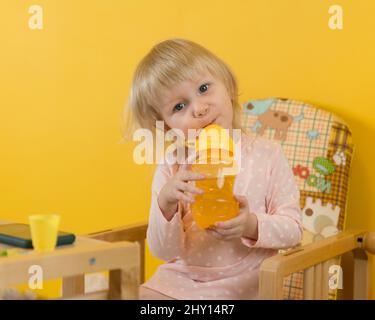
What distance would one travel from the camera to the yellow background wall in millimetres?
1686

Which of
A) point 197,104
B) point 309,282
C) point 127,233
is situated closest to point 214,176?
point 197,104

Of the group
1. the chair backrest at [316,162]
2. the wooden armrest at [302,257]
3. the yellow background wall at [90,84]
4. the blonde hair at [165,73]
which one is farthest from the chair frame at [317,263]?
the yellow background wall at [90,84]

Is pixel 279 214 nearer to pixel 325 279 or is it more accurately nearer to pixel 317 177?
pixel 325 279

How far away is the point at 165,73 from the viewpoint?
46.9 inches

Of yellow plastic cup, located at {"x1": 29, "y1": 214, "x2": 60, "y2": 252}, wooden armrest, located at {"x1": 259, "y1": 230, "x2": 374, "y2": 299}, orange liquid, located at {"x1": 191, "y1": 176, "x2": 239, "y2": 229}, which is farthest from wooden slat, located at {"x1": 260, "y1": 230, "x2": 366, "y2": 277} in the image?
yellow plastic cup, located at {"x1": 29, "y1": 214, "x2": 60, "y2": 252}

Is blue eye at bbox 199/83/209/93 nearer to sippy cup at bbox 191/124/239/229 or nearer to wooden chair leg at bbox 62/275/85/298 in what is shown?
sippy cup at bbox 191/124/239/229

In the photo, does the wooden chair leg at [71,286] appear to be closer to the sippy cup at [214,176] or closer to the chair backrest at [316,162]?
the sippy cup at [214,176]

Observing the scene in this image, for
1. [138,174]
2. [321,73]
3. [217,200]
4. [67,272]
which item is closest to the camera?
[67,272]

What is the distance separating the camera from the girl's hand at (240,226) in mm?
1086

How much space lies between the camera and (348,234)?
52.4 inches
